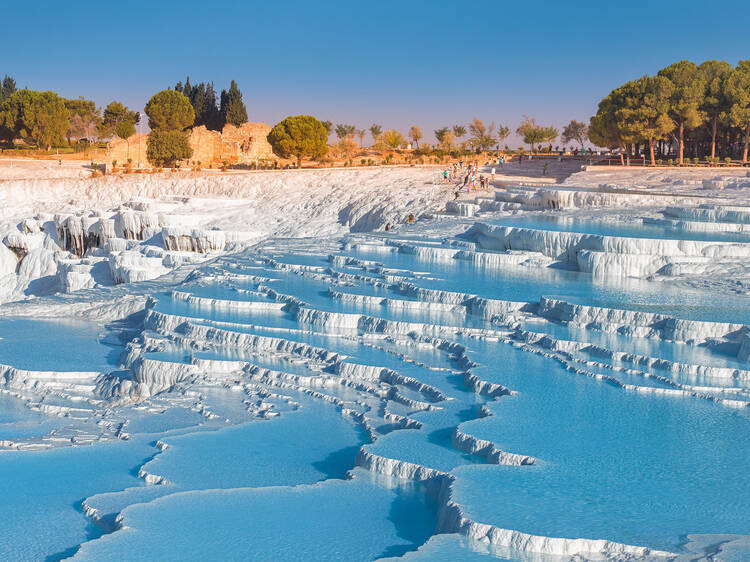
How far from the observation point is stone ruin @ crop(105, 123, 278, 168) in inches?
1519

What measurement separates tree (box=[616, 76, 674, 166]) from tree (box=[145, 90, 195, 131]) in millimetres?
24828

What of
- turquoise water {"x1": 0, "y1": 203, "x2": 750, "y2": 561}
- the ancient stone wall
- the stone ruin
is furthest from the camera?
the stone ruin

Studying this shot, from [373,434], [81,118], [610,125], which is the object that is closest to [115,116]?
[81,118]

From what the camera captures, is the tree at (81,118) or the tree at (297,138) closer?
the tree at (297,138)

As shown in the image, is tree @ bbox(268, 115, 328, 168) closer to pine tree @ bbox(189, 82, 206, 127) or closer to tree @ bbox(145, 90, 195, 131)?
tree @ bbox(145, 90, 195, 131)

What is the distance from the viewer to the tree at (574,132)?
47.6 m

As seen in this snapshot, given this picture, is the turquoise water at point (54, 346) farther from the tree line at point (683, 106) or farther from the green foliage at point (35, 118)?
the green foliage at point (35, 118)

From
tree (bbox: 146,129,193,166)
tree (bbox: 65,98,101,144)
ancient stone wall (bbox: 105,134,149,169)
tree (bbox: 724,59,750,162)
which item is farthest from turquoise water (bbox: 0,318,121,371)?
tree (bbox: 65,98,101,144)

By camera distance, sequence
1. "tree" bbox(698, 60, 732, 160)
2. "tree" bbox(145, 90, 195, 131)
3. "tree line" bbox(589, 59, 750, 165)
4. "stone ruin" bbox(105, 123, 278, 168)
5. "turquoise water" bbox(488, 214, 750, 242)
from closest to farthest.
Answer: "turquoise water" bbox(488, 214, 750, 242)
"tree line" bbox(589, 59, 750, 165)
"tree" bbox(698, 60, 732, 160)
"stone ruin" bbox(105, 123, 278, 168)
"tree" bbox(145, 90, 195, 131)

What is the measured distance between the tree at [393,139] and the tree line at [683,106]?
870 inches

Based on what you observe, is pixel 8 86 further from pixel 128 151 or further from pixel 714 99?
pixel 714 99

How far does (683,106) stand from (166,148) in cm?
2262

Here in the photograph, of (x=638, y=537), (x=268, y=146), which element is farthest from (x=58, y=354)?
(x=268, y=146)

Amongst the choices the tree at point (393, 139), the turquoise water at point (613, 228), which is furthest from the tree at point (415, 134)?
the turquoise water at point (613, 228)
